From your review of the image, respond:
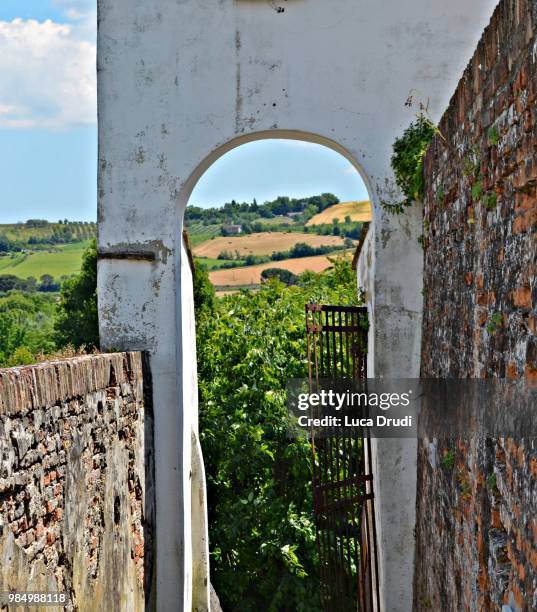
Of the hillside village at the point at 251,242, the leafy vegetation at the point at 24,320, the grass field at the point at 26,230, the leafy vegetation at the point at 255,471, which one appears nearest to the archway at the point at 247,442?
the leafy vegetation at the point at 255,471

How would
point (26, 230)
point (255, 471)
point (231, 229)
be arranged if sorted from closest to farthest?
point (255, 471) < point (231, 229) < point (26, 230)

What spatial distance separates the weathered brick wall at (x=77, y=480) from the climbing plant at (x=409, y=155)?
87.2 inches

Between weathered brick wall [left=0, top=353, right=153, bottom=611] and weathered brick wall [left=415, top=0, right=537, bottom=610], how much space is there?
5.77 ft

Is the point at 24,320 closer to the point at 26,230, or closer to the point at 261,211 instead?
the point at 261,211

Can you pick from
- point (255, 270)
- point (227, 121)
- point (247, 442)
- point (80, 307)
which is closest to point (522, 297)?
point (227, 121)

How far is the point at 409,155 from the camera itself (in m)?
6.90

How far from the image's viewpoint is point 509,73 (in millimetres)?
3396

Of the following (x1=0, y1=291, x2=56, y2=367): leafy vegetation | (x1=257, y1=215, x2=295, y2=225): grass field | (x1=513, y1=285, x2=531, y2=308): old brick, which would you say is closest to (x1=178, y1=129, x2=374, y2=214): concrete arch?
(x1=513, y1=285, x2=531, y2=308): old brick

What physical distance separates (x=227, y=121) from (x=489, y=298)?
12.6 feet

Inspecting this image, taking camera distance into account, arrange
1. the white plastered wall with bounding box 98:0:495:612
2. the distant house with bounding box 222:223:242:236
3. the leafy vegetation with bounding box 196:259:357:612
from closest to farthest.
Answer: the white plastered wall with bounding box 98:0:495:612 < the leafy vegetation with bounding box 196:259:357:612 < the distant house with bounding box 222:223:242:236

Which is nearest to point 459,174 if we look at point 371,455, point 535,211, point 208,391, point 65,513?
point 535,211

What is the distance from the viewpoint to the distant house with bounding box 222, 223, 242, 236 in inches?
1559

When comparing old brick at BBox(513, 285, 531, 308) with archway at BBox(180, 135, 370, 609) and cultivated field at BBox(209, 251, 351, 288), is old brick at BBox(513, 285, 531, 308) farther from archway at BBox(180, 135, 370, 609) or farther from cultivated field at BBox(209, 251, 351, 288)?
cultivated field at BBox(209, 251, 351, 288)

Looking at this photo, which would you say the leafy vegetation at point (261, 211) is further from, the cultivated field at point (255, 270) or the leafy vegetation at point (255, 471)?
the leafy vegetation at point (255, 471)
